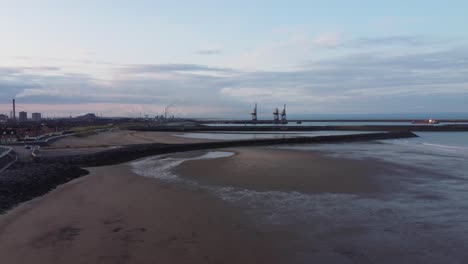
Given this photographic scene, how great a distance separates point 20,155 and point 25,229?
14.3m

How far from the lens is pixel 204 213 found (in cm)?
1173

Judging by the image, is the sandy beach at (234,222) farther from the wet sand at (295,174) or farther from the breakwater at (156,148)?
the breakwater at (156,148)

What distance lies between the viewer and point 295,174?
1944cm

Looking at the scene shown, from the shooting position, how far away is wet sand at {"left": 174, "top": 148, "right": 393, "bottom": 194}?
16.1 m

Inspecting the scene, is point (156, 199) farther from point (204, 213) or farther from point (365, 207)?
point (365, 207)

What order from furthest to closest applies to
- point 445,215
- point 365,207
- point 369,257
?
A: point 365,207 → point 445,215 → point 369,257

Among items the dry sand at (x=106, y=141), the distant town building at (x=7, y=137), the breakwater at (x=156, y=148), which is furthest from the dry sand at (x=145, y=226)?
the distant town building at (x=7, y=137)

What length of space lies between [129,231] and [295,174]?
36.4ft

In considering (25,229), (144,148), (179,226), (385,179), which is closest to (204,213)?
(179,226)

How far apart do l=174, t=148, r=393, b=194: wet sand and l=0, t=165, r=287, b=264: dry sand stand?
3.54 metres

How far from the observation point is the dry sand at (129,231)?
804cm

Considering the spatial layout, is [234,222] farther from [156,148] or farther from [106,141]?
[106,141]

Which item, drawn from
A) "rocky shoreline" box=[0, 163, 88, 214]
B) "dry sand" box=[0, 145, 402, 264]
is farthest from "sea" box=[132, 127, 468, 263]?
"rocky shoreline" box=[0, 163, 88, 214]

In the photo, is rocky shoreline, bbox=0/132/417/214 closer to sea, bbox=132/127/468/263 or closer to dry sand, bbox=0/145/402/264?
dry sand, bbox=0/145/402/264
